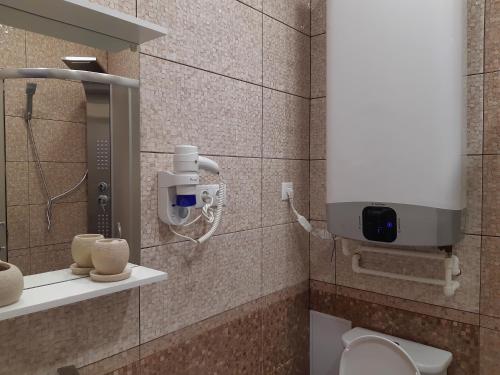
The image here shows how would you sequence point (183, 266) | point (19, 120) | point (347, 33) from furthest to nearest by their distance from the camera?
1. point (347, 33)
2. point (183, 266)
3. point (19, 120)

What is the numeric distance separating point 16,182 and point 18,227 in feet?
0.35

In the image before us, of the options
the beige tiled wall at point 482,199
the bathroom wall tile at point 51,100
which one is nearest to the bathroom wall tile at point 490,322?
the beige tiled wall at point 482,199

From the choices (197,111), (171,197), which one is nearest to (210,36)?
(197,111)

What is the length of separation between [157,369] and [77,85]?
2.90 feet

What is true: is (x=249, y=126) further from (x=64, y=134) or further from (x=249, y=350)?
(x=249, y=350)

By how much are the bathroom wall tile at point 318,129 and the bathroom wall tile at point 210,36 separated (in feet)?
1.27

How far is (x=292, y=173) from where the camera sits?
1.77 meters

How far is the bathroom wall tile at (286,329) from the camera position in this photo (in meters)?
1.65

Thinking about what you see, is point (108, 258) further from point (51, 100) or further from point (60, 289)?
point (51, 100)

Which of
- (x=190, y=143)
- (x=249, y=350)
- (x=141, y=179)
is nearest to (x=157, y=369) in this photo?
(x=249, y=350)

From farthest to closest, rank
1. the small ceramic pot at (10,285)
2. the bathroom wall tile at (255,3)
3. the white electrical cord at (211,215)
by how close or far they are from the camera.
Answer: the bathroom wall tile at (255,3)
the white electrical cord at (211,215)
the small ceramic pot at (10,285)

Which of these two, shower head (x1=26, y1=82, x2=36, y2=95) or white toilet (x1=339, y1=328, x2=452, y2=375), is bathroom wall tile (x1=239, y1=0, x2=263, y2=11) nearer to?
shower head (x1=26, y1=82, x2=36, y2=95)

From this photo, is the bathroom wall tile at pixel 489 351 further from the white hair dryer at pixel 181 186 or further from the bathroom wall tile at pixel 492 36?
the white hair dryer at pixel 181 186

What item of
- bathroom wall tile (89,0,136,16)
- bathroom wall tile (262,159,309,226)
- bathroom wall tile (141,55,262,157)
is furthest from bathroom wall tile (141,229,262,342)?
bathroom wall tile (89,0,136,16)
